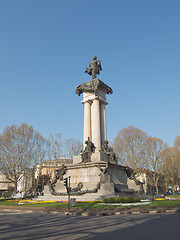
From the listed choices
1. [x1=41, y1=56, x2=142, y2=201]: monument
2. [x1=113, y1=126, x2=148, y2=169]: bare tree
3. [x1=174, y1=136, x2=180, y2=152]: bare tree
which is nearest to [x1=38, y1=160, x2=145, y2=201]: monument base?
[x1=41, y1=56, x2=142, y2=201]: monument

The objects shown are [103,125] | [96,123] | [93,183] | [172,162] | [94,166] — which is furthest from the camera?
[172,162]

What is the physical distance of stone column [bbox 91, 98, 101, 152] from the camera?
26358 millimetres

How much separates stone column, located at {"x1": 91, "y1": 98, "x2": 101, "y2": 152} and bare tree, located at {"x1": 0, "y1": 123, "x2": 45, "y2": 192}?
17185 millimetres

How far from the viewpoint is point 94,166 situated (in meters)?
22.7

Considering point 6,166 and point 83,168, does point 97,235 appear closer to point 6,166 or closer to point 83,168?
point 83,168

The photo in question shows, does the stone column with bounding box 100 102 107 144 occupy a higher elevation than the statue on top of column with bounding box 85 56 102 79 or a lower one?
lower

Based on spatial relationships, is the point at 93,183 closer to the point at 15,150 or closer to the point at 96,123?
the point at 96,123

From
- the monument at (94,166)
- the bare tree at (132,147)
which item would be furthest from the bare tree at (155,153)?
the monument at (94,166)

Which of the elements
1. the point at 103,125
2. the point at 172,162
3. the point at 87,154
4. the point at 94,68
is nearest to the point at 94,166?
the point at 87,154

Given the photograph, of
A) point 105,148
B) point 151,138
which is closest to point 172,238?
point 105,148

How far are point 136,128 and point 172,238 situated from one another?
39.6 metres

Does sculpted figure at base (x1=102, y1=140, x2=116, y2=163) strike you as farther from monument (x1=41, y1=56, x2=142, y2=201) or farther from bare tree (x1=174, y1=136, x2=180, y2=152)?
bare tree (x1=174, y1=136, x2=180, y2=152)

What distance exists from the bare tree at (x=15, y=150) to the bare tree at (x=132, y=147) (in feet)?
56.5

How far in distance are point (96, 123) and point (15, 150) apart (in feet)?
61.5
